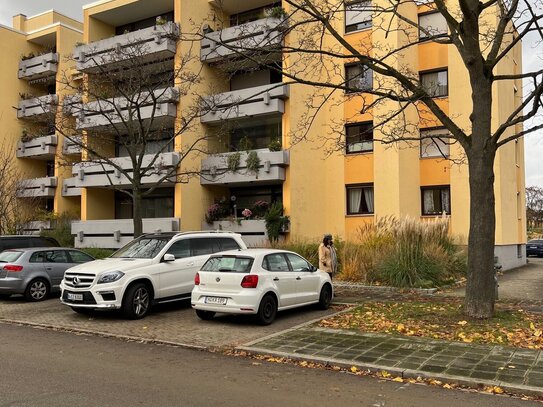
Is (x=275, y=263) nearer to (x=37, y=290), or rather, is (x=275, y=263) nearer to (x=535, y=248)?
(x=37, y=290)

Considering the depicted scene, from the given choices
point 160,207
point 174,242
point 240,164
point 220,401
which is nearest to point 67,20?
point 160,207

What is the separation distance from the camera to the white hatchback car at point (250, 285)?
1012cm

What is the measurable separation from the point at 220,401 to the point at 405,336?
14.1ft

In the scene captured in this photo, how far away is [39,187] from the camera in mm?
33375

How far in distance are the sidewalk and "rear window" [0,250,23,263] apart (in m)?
9.02

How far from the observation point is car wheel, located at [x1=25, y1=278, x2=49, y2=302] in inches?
571

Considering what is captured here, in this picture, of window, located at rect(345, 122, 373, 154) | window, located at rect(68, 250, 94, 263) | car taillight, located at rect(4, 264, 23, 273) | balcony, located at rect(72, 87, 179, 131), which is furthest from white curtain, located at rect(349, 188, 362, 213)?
car taillight, located at rect(4, 264, 23, 273)

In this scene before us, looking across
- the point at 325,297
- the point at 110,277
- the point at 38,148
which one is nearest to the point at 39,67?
the point at 38,148

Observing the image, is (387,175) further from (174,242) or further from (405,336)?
(405,336)

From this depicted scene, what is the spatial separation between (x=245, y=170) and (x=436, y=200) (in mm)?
8911

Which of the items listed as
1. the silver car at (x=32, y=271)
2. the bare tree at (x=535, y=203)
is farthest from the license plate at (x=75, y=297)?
the bare tree at (x=535, y=203)

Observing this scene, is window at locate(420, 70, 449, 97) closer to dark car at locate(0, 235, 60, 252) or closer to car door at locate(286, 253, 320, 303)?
car door at locate(286, 253, 320, 303)

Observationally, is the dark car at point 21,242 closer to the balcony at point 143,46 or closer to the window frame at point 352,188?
the balcony at point 143,46

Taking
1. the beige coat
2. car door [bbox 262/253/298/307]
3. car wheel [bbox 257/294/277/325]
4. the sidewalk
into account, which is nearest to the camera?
the sidewalk
